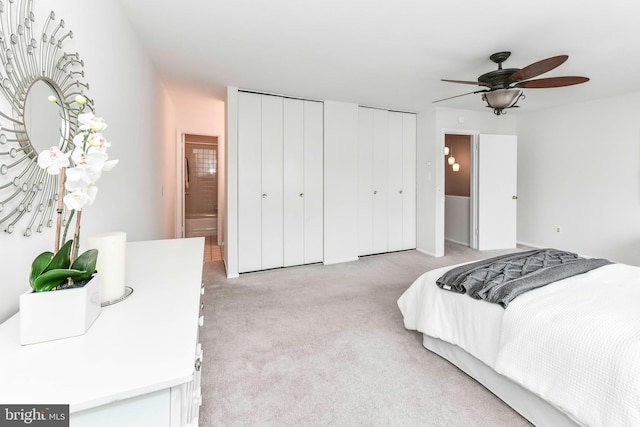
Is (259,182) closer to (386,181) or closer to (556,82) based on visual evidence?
(386,181)

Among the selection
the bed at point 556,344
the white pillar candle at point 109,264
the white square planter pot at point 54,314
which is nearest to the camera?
the white square planter pot at point 54,314

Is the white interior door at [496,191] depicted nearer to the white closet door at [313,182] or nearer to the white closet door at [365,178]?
the white closet door at [365,178]

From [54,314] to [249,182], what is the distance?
3.13 metres

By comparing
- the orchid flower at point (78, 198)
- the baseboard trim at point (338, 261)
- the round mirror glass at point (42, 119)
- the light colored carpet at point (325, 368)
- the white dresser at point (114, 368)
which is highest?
the round mirror glass at point (42, 119)

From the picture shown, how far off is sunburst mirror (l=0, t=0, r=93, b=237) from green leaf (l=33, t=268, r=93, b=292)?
0.30 m

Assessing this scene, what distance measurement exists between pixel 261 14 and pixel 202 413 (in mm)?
2460

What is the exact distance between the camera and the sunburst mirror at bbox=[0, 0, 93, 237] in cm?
90

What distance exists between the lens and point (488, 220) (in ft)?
16.4

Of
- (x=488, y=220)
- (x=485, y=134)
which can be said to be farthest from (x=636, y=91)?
(x=488, y=220)

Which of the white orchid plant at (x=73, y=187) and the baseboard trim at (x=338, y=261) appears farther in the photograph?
the baseboard trim at (x=338, y=261)

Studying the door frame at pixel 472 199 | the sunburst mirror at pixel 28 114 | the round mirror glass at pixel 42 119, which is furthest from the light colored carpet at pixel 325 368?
the door frame at pixel 472 199

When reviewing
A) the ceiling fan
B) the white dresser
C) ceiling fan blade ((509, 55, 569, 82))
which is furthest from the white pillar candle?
ceiling fan blade ((509, 55, 569, 82))

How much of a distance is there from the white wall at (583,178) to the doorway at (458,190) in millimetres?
910

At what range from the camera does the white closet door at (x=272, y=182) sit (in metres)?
3.85
